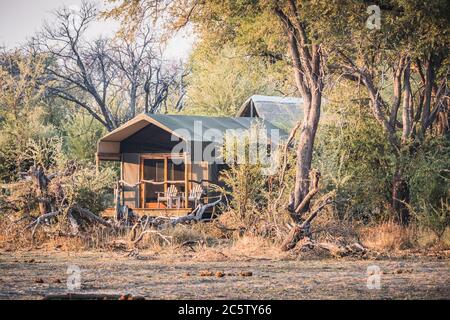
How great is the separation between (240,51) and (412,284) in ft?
44.9

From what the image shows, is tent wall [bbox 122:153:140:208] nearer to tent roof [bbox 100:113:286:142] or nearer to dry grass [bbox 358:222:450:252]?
tent roof [bbox 100:113:286:142]

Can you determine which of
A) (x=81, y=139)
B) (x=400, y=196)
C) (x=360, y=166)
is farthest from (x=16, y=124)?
(x=400, y=196)

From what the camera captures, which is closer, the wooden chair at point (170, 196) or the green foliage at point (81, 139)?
the wooden chair at point (170, 196)

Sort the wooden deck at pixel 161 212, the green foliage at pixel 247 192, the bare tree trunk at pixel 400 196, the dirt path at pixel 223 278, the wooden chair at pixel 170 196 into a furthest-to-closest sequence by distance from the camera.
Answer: the wooden chair at pixel 170 196 < the wooden deck at pixel 161 212 < the bare tree trunk at pixel 400 196 < the green foliage at pixel 247 192 < the dirt path at pixel 223 278

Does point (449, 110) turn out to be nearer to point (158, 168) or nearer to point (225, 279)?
point (158, 168)

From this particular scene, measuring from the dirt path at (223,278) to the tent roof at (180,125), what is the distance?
35.1 ft

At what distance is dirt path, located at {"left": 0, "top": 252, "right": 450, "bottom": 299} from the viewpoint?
36.8 ft

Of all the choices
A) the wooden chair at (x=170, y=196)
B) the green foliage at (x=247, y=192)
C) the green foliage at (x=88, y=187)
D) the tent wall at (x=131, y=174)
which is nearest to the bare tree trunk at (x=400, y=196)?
the green foliage at (x=247, y=192)

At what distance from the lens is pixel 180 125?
28.3 m

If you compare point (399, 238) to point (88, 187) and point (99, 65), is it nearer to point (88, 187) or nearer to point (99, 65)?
point (88, 187)

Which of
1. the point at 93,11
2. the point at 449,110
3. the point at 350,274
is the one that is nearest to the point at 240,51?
the point at 449,110

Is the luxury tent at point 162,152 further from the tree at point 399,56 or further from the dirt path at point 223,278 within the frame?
the dirt path at point 223,278

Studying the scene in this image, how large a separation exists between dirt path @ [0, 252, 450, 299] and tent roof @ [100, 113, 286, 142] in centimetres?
1071

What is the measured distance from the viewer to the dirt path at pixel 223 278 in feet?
36.8
